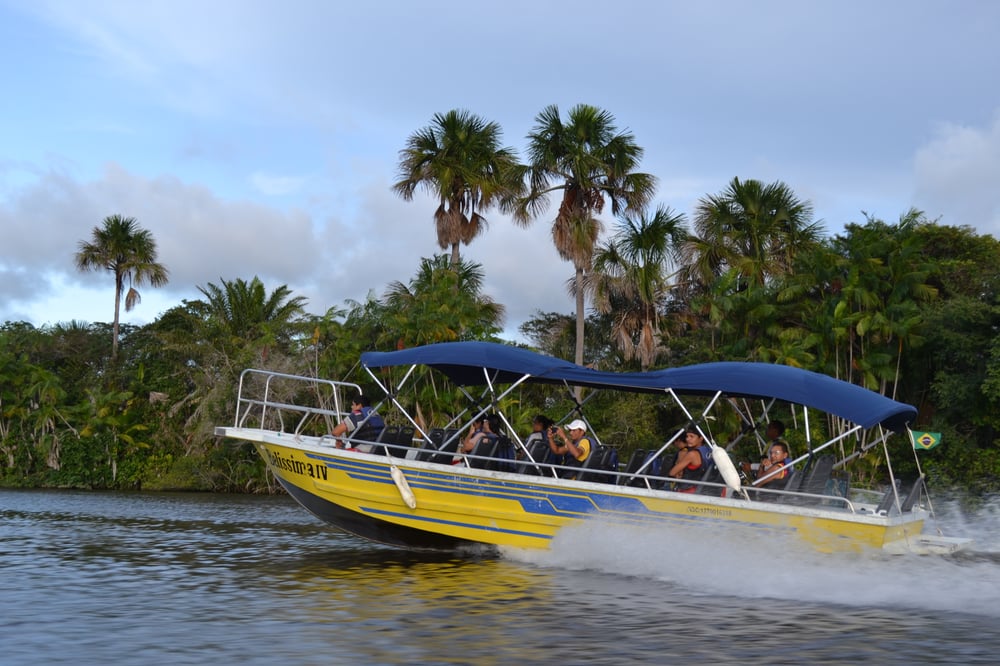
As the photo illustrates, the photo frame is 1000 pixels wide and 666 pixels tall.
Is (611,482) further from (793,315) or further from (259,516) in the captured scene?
(793,315)

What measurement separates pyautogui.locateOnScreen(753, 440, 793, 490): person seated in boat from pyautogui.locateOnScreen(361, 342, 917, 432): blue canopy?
81 cm

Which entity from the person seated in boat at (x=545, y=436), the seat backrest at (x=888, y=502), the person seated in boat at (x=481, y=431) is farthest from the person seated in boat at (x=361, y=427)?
the seat backrest at (x=888, y=502)

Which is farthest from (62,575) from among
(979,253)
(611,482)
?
(979,253)

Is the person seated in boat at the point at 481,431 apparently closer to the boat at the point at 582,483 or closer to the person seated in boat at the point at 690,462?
the boat at the point at 582,483

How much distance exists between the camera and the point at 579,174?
3488 centimetres

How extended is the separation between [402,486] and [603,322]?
2806 cm

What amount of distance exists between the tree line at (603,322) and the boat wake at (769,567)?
59.9 ft

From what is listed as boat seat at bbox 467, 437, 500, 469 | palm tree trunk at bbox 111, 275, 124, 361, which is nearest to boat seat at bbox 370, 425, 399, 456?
boat seat at bbox 467, 437, 500, 469

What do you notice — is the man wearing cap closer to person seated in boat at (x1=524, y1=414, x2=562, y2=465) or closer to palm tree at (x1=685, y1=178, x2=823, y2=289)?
person seated in boat at (x1=524, y1=414, x2=562, y2=465)

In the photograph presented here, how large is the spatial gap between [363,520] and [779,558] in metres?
5.59

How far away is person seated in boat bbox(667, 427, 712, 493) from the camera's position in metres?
13.3

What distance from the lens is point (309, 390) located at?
37906mm

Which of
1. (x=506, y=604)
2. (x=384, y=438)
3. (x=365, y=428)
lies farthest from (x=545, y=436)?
(x=506, y=604)

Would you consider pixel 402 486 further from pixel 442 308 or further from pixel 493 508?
pixel 442 308
